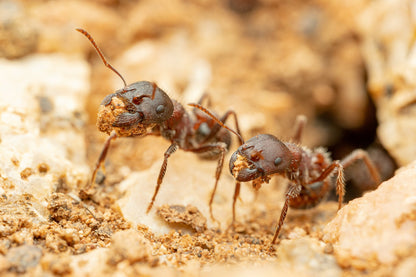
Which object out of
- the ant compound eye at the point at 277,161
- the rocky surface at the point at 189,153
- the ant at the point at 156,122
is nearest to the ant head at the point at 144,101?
the ant at the point at 156,122

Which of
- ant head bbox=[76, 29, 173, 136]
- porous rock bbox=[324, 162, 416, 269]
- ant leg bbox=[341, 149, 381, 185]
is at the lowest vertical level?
porous rock bbox=[324, 162, 416, 269]

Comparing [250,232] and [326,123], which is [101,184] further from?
[326,123]

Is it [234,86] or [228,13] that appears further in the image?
[228,13]

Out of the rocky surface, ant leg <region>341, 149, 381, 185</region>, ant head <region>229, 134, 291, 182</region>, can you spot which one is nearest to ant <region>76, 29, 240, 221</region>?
the rocky surface

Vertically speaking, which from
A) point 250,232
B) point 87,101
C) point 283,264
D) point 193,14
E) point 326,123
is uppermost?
point 193,14

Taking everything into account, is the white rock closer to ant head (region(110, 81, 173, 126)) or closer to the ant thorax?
ant head (region(110, 81, 173, 126))

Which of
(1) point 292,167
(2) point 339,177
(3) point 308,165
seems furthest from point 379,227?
(3) point 308,165

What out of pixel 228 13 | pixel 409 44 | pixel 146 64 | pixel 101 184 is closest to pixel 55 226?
pixel 101 184

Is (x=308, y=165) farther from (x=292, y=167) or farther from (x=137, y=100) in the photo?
(x=137, y=100)
